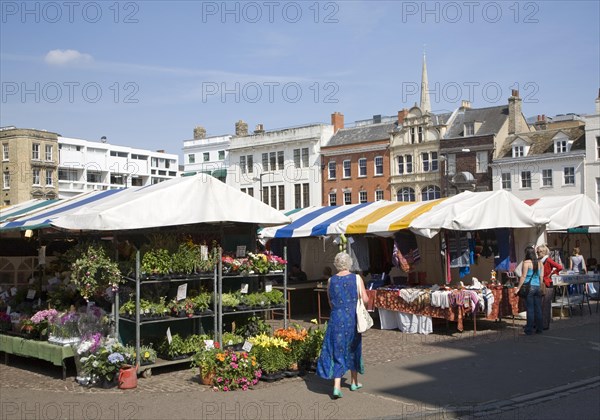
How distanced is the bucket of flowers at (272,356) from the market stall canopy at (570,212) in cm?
1150

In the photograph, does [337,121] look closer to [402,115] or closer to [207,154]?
[402,115]

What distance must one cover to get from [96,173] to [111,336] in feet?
272

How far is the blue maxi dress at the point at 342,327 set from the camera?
862 centimetres

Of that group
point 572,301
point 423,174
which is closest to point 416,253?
point 572,301

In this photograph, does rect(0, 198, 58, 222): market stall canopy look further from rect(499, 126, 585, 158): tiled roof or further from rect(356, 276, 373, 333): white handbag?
rect(499, 126, 585, 158): tiled roof

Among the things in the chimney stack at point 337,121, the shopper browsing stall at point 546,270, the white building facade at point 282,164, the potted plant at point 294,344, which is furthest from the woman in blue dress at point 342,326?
the chimney stack at point 337,121

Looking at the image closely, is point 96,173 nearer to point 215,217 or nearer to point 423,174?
point 423,174

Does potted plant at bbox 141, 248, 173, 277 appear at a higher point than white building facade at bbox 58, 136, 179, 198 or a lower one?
lower

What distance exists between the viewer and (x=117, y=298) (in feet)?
33.3

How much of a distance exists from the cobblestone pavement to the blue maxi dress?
109 centimetres

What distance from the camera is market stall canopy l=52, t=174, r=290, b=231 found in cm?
988

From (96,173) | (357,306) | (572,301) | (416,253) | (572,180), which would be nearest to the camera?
(357,306)

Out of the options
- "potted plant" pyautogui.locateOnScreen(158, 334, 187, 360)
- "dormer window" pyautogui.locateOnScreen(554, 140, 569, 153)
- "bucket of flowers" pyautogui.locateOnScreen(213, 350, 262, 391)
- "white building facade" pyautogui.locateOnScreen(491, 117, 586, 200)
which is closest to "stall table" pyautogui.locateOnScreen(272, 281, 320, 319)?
"potted plant" pyautogui.locateOnScreen(158, 334, 187, 360)

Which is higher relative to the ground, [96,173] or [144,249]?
[96,173]
